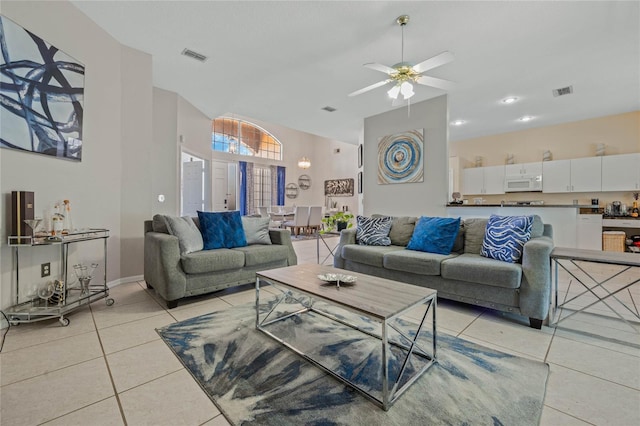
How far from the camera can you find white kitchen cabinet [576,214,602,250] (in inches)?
195

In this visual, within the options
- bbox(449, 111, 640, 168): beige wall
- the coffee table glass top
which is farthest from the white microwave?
the coffee table glass top

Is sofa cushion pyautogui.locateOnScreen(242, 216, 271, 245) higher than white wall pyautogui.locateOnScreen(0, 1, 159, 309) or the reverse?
the reverse

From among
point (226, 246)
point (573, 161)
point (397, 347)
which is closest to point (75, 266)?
point (226, 246)

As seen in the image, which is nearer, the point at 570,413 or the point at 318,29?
the point at 570,413

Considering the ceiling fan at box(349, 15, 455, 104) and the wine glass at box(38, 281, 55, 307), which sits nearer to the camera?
the wine glass at box(38, 281, 55, 307)

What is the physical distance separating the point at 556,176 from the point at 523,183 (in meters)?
0.57

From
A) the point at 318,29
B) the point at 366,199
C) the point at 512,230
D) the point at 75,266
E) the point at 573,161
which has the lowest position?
the point at 75,266

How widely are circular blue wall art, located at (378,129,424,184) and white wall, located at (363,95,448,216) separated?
9cm

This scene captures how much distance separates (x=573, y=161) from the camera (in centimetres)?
569

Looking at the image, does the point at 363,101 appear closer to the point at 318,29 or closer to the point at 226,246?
the point at 318,29

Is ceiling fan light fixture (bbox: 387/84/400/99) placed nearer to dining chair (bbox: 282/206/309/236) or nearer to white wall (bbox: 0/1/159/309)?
white wall (bbox: 0/1/159/309)

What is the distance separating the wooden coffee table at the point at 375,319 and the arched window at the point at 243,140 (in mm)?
7779

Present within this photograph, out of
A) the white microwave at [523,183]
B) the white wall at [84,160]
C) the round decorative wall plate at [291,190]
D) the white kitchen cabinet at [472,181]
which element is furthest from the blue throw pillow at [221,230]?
the round decorative wall plate at [291,190]

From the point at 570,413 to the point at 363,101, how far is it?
4.53 metres
